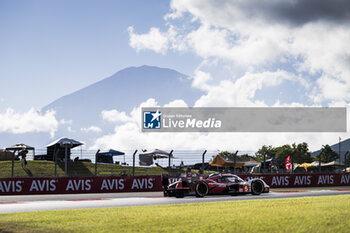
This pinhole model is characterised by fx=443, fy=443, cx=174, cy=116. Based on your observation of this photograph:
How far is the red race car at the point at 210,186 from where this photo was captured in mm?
16641

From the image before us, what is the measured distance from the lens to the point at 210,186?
17.1 meters

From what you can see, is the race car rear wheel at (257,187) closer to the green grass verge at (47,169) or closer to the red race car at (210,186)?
the red race car at (210,186)

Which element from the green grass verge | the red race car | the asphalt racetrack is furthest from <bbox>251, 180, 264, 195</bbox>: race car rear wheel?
the green grass verge

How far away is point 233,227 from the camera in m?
7.70

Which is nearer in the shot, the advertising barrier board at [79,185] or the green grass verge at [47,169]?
the advertising barrier board at [79,185]

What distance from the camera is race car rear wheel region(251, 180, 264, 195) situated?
17641mm

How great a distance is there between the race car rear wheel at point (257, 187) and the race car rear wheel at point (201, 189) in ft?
6.56

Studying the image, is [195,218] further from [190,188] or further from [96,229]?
[190,188]

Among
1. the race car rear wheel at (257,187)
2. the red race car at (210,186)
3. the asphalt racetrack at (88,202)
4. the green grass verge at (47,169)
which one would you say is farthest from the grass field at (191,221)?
the green grass verge at (47,169)

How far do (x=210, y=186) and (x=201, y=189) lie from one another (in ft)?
1.38

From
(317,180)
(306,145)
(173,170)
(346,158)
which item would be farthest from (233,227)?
(306,145)

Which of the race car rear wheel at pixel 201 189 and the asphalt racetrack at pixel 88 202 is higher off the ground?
the race car rear wheel at pixel 201 189

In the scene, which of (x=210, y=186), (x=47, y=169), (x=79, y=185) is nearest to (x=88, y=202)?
(x=210, y=186)

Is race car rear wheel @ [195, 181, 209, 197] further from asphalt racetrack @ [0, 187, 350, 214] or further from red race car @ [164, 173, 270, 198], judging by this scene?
asphalt racetrack @ [0, 187, 350, 214]
